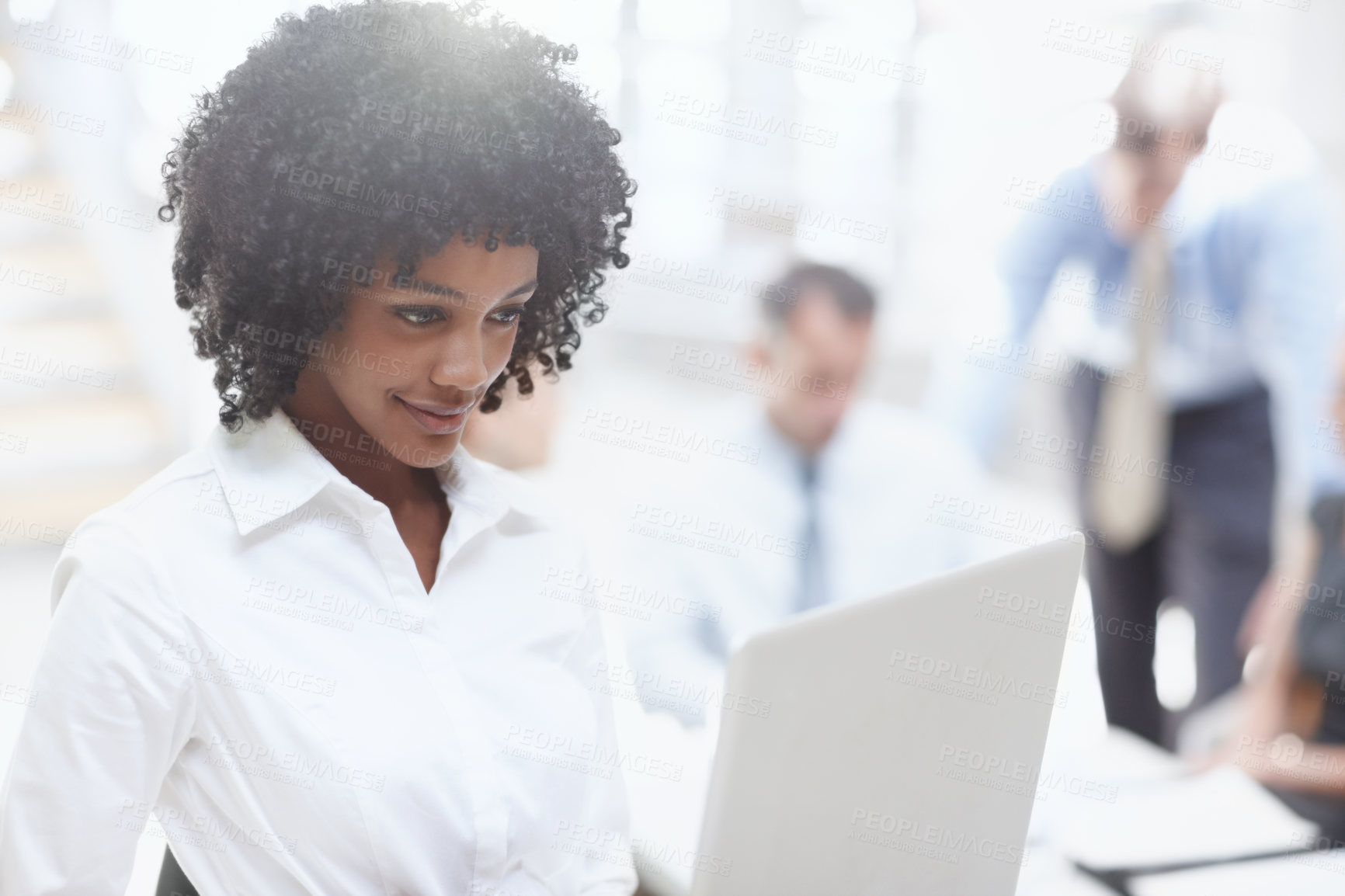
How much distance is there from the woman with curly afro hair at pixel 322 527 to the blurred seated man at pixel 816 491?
3.68ft

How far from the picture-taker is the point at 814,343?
2197mm

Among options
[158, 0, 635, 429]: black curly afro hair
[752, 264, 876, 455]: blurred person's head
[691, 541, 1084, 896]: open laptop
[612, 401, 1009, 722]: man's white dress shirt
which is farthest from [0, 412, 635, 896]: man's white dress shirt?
[752, 264, 876, 455]: blurred person's head

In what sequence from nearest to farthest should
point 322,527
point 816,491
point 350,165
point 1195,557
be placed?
point 350,165 → point 322,527 → point 816,491 → point 1195,557

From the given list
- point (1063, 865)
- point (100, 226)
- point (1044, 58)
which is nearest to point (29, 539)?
point (100, 226)

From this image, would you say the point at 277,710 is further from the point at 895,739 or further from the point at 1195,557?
the point at 1195,557

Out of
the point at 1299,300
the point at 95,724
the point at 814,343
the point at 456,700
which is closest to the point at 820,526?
the point at 814,343

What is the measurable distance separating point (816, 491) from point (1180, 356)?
1.01 metres

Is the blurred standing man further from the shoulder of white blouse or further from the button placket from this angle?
the shoulder of white blouse

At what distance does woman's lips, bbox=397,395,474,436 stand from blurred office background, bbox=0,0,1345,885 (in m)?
1.42

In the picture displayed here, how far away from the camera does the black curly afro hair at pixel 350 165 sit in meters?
0.92

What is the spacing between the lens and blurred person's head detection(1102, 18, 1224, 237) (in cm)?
238

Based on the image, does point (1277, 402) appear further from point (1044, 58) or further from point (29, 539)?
point (29, 539)

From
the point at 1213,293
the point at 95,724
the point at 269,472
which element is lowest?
the point at 95,724

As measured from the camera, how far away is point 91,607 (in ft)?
2.81
